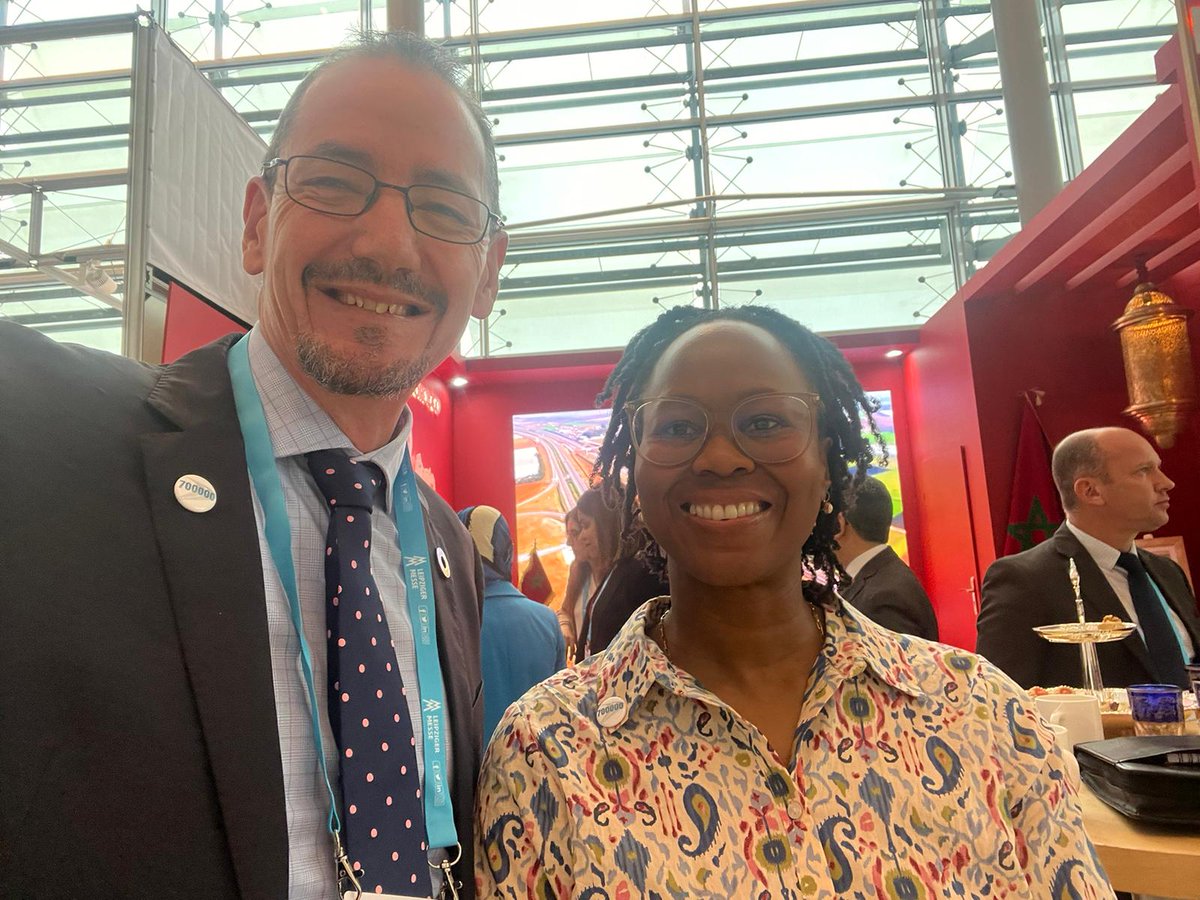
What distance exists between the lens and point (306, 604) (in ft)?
3.55

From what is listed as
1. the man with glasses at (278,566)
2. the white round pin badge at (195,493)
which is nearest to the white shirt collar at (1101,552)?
the man with glasses at (278,566)

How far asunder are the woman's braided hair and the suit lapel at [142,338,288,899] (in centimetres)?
70

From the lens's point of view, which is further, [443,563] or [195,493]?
[443,563]

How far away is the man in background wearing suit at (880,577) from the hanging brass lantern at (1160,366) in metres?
2.11

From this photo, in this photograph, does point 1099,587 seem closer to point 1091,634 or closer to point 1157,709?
point 1091,634

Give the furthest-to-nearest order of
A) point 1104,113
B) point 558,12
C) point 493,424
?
point 558,12, point 493,424, point 1104,113

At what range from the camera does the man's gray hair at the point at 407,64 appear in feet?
4.31

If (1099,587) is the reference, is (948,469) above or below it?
above

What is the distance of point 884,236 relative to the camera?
8633 millimetres

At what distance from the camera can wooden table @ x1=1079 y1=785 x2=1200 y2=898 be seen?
1.51 meters

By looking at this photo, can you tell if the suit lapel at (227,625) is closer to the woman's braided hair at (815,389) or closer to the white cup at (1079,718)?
the woman's braided hair at (815,389)

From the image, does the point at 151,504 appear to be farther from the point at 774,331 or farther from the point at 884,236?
the point at 884,236

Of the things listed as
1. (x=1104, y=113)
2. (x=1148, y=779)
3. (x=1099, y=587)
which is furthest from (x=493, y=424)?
(x=1148, y=779)

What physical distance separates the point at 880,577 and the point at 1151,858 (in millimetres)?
1576
